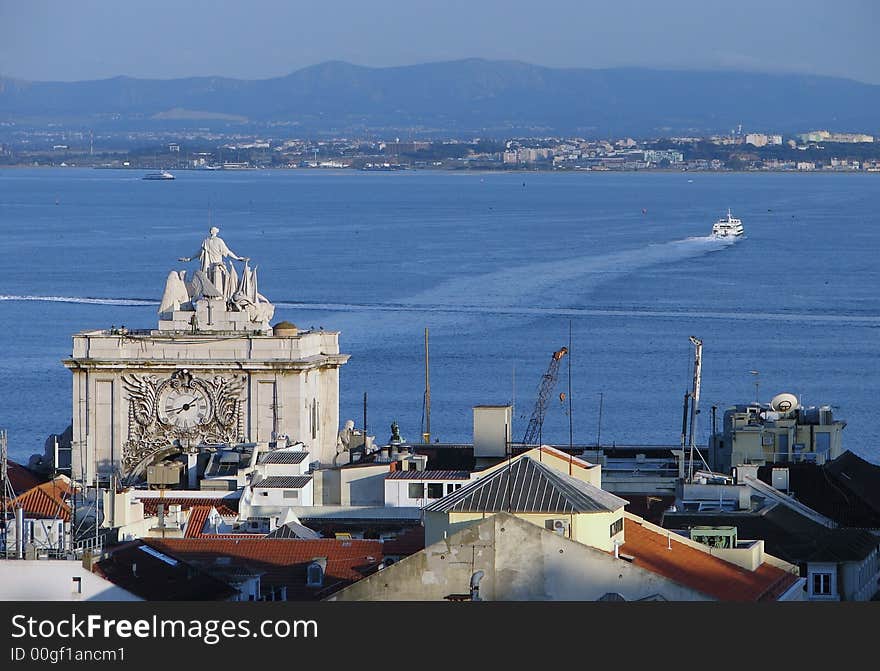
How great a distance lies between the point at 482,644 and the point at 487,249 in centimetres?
12215

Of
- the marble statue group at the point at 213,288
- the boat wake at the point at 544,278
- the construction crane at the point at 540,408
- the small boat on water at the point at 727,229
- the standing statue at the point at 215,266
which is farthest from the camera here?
the small boat on water at the point at 727,229

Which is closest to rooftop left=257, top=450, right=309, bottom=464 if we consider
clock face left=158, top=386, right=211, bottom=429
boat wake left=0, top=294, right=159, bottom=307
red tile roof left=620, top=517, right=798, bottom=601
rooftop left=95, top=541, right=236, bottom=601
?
clock face left=158, top=386, right=211, bottom=429

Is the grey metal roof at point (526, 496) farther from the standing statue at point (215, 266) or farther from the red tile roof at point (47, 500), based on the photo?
the standing statue at point (215, 266)

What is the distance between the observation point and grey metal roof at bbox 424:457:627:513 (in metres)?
24.8

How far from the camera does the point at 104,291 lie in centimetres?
10762

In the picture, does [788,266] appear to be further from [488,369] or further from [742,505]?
[742,505]

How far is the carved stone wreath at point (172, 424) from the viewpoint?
42.0 metres

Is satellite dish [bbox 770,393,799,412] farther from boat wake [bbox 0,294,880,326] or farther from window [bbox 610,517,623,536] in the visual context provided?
boat wake [bbox 0,294,880,326]

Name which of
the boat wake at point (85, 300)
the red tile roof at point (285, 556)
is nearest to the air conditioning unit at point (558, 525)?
the red tile roof at point (285, 556)

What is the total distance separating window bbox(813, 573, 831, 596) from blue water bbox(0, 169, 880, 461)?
27.6m

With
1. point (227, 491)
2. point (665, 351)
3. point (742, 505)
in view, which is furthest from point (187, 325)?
point (665, 351)

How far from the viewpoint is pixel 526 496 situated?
82.1ft

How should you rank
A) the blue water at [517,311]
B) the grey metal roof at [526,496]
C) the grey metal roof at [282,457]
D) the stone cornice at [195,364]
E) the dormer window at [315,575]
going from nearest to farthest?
1. the grey metal roof at [526,496]
2. the dormer window at [315,575]
3. the grey metal roof at [282,457]
4. the stone cornice at [195,364]
5. the blue water at [517,311]

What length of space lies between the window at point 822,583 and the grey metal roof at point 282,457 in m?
10.8
